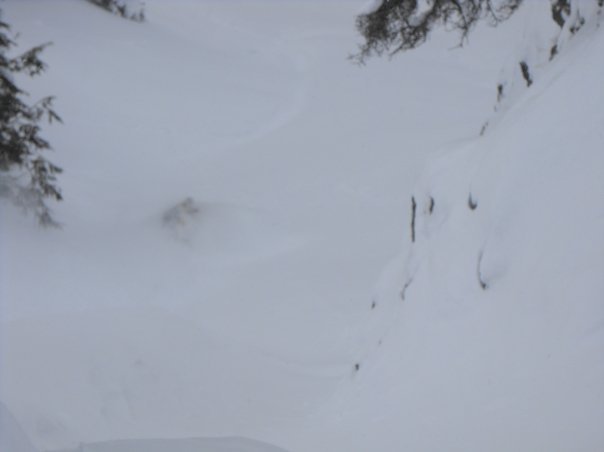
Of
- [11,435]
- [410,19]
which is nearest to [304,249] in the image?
[410,19]

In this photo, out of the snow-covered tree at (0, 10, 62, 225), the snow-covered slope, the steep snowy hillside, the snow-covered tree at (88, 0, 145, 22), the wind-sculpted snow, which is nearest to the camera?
the steep snowy hillside

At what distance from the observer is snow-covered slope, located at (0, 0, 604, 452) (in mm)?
5926

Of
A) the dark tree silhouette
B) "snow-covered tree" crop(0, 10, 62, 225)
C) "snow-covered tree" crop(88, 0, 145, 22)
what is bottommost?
the dark tree silhouette

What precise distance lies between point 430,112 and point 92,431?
1460 cm

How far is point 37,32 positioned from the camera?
22219mm

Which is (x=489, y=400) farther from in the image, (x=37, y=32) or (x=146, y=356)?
(x=37, y=32)

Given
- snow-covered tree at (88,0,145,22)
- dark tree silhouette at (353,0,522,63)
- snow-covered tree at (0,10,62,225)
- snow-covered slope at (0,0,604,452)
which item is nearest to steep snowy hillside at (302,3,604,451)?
snow-covered slope at (0,0,604,452)

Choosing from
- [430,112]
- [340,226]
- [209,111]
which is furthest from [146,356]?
[430,112]

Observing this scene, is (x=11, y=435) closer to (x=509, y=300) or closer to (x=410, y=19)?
(x=509, y=300)

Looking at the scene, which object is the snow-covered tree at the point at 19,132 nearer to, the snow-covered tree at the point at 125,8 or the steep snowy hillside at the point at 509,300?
the steep snowy hillside at the point at 509,300

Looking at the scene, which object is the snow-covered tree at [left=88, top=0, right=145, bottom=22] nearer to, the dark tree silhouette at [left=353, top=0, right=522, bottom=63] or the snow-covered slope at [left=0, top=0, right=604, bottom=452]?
the snow-covered slope at [left=0, top=0, right=604, bottom=452]

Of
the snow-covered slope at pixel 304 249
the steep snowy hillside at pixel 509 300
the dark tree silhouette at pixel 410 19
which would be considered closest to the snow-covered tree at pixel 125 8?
the snow-covered slope at pixel 304 249

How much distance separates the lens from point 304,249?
15219 millimetres

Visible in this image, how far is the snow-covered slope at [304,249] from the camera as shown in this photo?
19.4ft
